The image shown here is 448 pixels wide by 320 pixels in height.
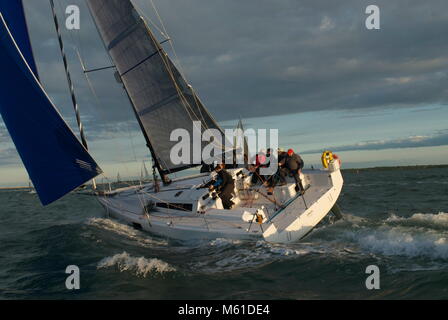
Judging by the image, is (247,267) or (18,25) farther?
(18,25)

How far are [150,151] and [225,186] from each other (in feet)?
14.1

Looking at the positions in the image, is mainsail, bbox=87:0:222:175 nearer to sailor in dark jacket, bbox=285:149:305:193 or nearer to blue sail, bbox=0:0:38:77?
blue sail, bbox=0:0:38:77

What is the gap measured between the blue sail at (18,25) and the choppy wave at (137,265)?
7.49 metres

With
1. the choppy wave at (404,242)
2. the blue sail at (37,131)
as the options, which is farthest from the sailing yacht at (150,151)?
the choppy wave at (404,242)

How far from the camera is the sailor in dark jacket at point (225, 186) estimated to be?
34.5ft

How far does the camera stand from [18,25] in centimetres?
1153

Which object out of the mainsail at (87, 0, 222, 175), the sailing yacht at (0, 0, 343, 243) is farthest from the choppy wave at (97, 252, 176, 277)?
the mainsail at (87, 0, 222, 175)

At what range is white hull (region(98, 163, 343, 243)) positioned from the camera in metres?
8.45

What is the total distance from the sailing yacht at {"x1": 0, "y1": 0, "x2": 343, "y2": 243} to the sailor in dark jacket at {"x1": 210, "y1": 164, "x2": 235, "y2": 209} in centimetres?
23

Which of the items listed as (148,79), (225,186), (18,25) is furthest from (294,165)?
(18,25)

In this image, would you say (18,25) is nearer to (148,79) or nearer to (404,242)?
(148,79)

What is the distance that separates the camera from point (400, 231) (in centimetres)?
830

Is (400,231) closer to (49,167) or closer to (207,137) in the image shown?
(207,137)
